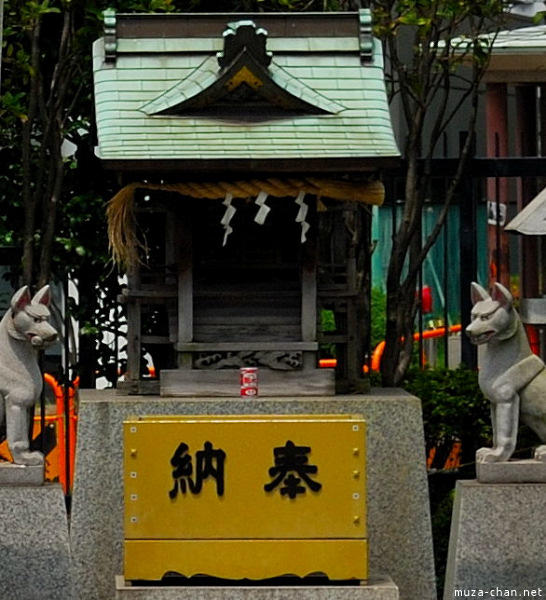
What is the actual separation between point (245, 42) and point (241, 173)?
3.12 feet

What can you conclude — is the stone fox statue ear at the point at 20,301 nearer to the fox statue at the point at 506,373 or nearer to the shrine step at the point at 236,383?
the shrine step at the point at 236,383

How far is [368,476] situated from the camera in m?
11.6

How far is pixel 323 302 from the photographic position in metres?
12.1

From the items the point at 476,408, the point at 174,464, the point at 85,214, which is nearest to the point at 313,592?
the point at 174,464

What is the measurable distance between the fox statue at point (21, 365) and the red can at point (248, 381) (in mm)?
1459

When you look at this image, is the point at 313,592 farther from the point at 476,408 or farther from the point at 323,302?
the point at 476,408

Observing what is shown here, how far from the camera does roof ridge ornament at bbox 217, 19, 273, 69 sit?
11.4 metres

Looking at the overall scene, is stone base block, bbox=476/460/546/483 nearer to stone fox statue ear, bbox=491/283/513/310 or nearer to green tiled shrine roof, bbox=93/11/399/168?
stone fox statue ear, bbox=491/283/513/310

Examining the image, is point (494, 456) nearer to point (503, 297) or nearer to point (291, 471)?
point (503, 297)

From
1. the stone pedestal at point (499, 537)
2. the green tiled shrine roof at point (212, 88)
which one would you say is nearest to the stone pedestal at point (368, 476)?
A: the stone pedestal at point (499, 537)

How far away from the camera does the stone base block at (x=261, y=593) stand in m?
9.89

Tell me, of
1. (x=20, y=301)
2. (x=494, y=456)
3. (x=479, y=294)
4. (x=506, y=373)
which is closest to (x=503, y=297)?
(x=479, y=294)

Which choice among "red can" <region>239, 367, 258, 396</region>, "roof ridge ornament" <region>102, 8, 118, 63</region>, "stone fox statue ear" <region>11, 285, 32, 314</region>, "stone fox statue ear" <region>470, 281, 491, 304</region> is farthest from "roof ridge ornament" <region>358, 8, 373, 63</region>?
"stone fox statue ear" <region>11, 285, 32, 314</region>

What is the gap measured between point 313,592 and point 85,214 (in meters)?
5.32
